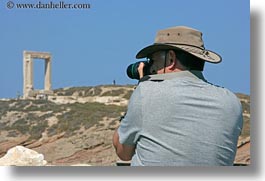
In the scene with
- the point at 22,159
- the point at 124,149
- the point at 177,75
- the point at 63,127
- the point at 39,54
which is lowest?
the point at 63,127

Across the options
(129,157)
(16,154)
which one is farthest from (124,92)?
(129,157)

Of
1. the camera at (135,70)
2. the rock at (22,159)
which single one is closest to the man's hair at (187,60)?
the camera at (135,70)

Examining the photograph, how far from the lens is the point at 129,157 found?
1.67 meters

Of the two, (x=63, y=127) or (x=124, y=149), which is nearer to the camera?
(x=124, y=149)

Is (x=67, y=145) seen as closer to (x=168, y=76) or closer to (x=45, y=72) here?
(x=45, y=72)

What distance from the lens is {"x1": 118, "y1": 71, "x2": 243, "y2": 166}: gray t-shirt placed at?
5.29ft

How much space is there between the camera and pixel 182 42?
1.67m

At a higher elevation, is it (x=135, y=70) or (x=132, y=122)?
(x=135, y=70)

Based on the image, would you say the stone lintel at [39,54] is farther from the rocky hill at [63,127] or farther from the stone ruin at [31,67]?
the rocky hill at [63,127]

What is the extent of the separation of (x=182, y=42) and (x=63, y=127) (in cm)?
623

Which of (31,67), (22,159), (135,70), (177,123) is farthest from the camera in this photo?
(31,67)

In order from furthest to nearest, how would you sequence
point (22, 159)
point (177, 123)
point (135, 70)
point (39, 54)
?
point (39, 54) < point (22, 159) < point (135, 70) < point (177, 123)

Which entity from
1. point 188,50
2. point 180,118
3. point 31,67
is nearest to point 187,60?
point 188,50

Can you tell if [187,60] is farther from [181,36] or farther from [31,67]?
[31,67]
